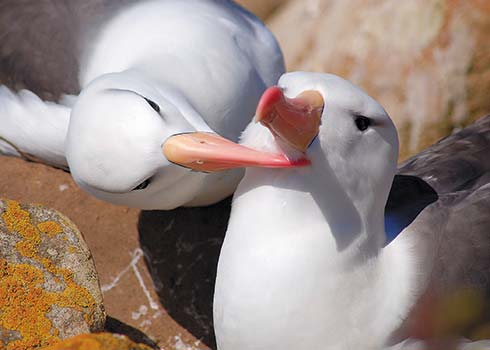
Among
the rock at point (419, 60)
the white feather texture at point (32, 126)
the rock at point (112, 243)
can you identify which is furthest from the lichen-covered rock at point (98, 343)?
the rock at point (419, 60)

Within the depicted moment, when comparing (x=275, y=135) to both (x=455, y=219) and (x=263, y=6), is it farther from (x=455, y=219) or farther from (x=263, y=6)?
(x=263, y=6)

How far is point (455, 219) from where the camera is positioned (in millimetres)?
4180

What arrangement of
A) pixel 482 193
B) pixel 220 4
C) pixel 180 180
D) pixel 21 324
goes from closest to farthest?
pixel 21 324
pixel 482 193
pixel 180 180
pixel 220 4

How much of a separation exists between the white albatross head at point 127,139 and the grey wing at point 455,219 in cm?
107

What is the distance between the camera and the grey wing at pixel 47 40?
5.60 meters

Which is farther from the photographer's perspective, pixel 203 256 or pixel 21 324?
pixel 203 256

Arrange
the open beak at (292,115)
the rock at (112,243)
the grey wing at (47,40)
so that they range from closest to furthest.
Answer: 1. the open beak at (292,115)
2. the rock at (112,243)
3. the grey wing at (47,40)

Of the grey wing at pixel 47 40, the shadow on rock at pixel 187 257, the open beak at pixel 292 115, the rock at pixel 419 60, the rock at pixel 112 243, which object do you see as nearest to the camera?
the open beak at pixel 292 115

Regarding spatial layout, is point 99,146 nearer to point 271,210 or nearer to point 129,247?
point 271,210

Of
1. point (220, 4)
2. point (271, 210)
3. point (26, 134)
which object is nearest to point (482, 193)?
point (271, 210)

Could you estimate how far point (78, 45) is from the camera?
5.61 m

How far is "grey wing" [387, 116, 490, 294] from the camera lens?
4051 mm

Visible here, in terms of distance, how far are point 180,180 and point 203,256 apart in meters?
0.93

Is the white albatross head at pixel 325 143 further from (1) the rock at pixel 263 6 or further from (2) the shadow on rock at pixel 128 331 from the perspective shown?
(1) the rock at pixel 263 6
